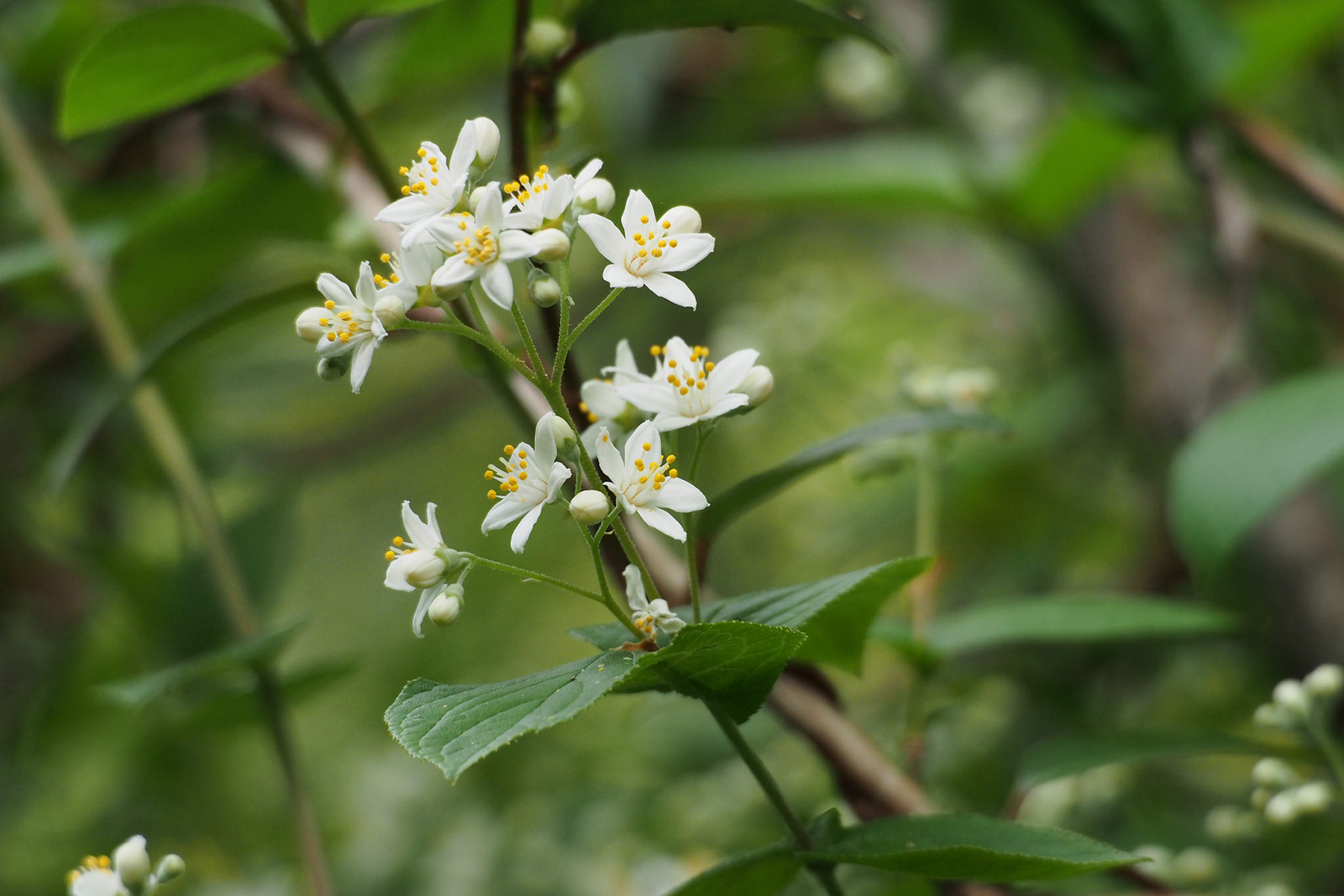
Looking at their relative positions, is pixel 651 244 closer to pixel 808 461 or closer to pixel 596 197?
pixel 596 197

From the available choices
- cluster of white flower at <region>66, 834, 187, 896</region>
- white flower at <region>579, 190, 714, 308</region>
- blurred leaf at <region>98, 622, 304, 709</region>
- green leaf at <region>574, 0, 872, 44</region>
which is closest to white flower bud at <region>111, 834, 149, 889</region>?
cluster of white flower at <region>66, 834, 187, 896</region>

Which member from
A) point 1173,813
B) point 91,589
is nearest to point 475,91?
point 91,589

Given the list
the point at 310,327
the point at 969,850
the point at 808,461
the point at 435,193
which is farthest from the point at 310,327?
the point at 969,850

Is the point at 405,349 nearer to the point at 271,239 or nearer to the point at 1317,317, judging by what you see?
the point at 271,239

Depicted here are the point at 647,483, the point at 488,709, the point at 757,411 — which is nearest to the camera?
the point at 488,709

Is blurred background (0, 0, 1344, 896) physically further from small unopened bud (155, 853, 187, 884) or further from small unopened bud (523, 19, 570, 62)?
small unopened bud (155, 853, 187, 884)

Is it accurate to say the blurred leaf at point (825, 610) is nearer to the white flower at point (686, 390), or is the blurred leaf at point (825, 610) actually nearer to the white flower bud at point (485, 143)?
the white flower at point (686, 390)

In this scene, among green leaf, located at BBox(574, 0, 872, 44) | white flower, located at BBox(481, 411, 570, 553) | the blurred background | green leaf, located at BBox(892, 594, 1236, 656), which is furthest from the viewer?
the blurred background
